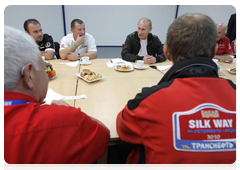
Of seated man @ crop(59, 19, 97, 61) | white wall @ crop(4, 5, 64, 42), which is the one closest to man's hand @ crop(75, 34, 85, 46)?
seated man @ crop(59, 19, 97, 61)

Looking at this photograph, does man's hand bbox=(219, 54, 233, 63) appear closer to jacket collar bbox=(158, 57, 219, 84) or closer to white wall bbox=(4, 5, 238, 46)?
jacket collar bbox=(158, 57, 219, 84)

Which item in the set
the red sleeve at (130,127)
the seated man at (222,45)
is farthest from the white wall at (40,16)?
the red sleeve at (130,127)

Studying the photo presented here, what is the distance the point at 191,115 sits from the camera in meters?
0.54

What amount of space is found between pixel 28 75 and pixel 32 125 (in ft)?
0.60

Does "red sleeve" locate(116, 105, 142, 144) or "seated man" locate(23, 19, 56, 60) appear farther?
"seated man" locate(23, 19, 56, 60)

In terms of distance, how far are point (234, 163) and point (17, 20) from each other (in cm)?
578

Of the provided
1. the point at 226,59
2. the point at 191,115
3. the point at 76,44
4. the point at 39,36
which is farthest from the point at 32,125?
the point at 226,59

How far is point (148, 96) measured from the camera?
626 mm

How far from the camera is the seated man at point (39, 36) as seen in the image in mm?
A: 2254

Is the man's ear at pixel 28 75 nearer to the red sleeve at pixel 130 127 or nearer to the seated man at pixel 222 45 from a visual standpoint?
the red sleeve at pixel 130 127

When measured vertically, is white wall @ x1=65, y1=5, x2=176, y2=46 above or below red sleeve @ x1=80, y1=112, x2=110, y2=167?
above

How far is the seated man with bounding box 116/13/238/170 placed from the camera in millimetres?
538
